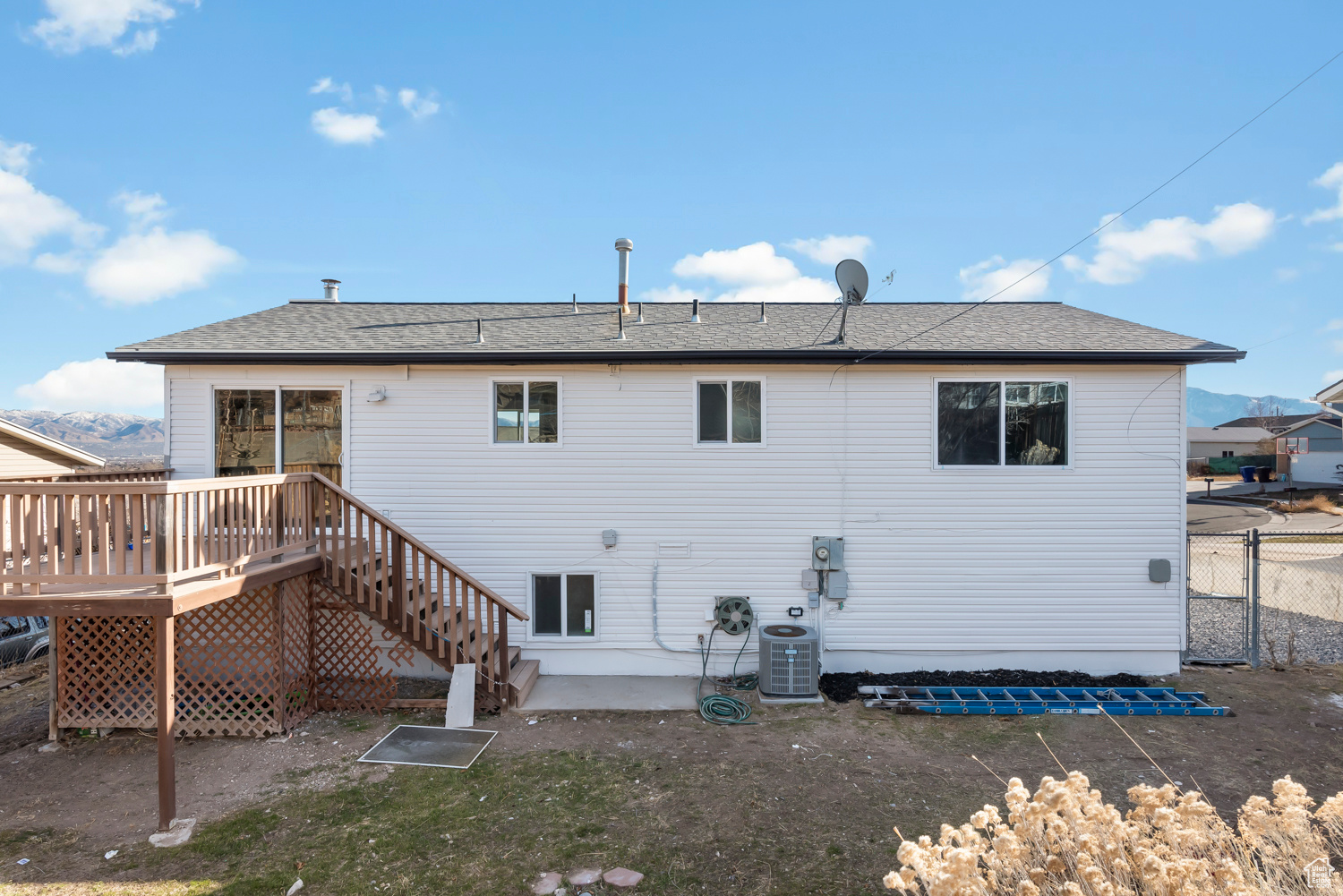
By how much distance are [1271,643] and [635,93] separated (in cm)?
1348

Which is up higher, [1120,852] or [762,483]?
[762,483]

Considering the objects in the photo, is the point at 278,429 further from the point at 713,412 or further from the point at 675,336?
the point at 713,412

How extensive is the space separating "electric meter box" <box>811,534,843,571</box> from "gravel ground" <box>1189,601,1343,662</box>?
5485 mm

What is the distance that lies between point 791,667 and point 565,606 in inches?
113

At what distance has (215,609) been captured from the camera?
595 centimetres

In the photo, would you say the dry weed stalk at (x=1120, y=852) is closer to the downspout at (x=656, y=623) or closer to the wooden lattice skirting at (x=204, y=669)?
the downspout at (x=656, y=623)

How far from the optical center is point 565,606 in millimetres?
7340

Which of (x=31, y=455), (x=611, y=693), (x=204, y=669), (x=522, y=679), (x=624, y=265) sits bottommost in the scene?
(x=611, y=693)

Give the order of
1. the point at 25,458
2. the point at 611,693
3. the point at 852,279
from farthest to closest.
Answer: the point at 25,458
the point at 852,279
the point at 611,693

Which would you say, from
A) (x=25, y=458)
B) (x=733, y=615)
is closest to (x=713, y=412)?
(x=733, y=615)

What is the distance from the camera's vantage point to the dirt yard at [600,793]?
12.6 ft

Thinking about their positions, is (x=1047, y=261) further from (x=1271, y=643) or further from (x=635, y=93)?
(x=635, y=93)

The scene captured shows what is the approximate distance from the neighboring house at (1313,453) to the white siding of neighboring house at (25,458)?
1985 inches

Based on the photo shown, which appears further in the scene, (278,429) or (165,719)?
(278,429)
